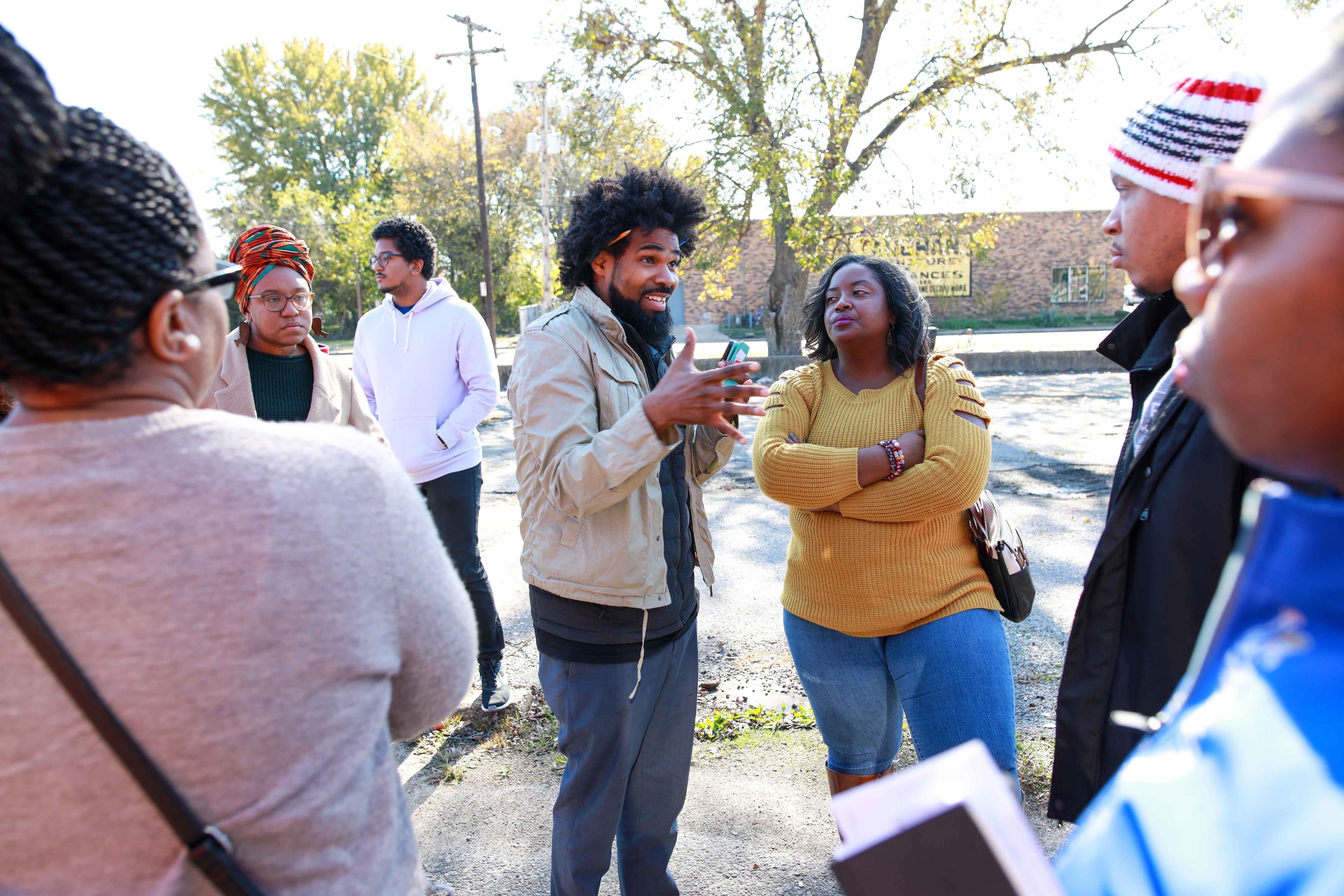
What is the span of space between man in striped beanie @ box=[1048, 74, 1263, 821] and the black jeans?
2.67 meters

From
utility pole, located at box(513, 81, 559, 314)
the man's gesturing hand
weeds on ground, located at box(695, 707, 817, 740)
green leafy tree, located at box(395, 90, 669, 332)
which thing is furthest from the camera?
green leafy tree, located at box(395, 90, 669, 332)

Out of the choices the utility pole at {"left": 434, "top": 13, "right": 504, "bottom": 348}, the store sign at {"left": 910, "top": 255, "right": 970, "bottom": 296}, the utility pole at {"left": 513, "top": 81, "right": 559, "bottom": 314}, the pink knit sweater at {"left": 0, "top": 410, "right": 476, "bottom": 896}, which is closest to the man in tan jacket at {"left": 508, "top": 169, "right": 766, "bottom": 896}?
the pink knit sweater at {"left": 0, "top": 410, "right": 476, "bottom": 896}

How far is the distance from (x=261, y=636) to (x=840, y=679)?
2.01 metres

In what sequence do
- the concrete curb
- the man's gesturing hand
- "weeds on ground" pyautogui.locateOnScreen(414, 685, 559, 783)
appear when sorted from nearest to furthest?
1. the man's gesturing hand
2. "weeds on ground" pyautogui.locateOnScreen(414, 685, 559, 783)
3. the concrete curb

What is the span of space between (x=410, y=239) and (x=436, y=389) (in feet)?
2.87

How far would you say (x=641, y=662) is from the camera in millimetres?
2430

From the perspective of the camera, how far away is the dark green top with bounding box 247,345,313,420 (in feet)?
10.5

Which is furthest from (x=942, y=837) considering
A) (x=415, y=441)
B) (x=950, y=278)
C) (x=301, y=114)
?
(x=301, y=114)

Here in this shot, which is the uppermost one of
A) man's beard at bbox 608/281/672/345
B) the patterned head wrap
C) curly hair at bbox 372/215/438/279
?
curly hair at bbox 372/215/438/279

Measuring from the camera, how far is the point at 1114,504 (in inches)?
74.8

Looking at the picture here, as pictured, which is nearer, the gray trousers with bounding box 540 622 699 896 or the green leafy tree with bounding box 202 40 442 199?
the gray trousers with bounding box 540 622 699 896

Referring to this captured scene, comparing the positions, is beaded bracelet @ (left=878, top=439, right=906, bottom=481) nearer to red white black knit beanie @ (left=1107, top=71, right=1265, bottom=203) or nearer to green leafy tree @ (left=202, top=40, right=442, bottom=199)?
red white black knit beanie @ (left=1107, top=71, right=1265, bottom=203)

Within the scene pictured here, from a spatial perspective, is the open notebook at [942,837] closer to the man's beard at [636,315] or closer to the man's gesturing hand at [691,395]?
the man's gesturing hand at [691,395]

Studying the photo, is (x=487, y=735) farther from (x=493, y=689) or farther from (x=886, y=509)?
(x=886, y=509)
